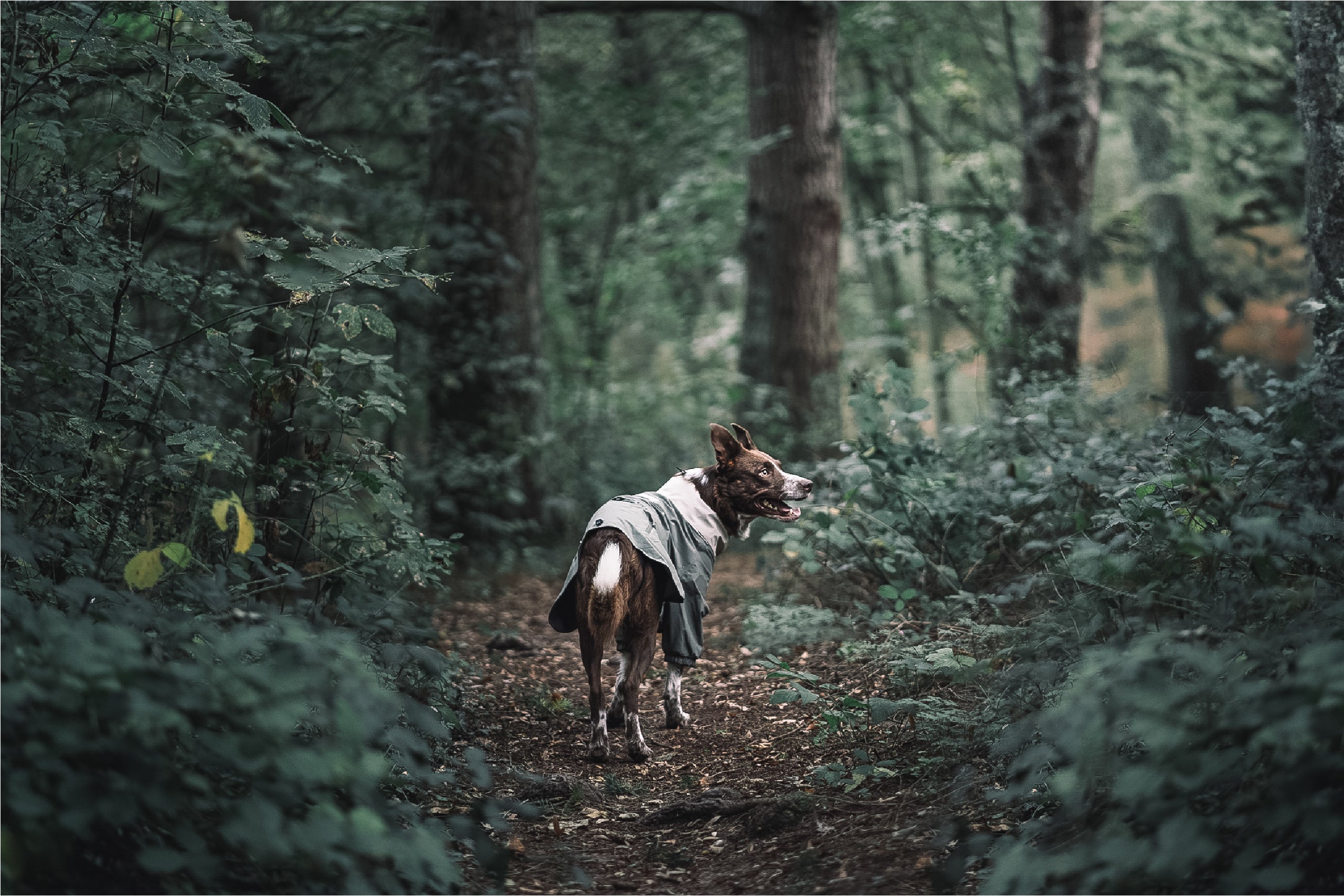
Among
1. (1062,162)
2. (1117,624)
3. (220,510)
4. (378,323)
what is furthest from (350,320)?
(1062,162)

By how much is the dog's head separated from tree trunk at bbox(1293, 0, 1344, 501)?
9.60ft

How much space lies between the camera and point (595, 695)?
16.7ft

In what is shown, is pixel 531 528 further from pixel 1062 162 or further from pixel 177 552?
pixel 1062 162

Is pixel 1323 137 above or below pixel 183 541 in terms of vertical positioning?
above

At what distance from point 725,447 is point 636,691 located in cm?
157

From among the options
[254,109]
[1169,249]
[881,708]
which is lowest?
[881,708]

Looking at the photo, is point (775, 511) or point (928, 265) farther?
point (928, 265)

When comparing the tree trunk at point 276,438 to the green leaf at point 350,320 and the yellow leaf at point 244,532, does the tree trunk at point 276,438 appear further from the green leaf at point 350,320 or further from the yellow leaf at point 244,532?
the yellow leaf at point 244,532

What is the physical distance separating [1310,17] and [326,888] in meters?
6.53

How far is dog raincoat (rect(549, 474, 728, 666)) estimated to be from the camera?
17.0ft

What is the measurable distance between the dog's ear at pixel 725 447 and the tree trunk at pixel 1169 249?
36.2 feet

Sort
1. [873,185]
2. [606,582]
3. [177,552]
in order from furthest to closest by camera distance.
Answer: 1. [873,185]
2. [606,582]
3. [177,552]

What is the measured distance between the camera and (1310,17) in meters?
5.49

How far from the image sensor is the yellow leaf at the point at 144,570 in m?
3.38
